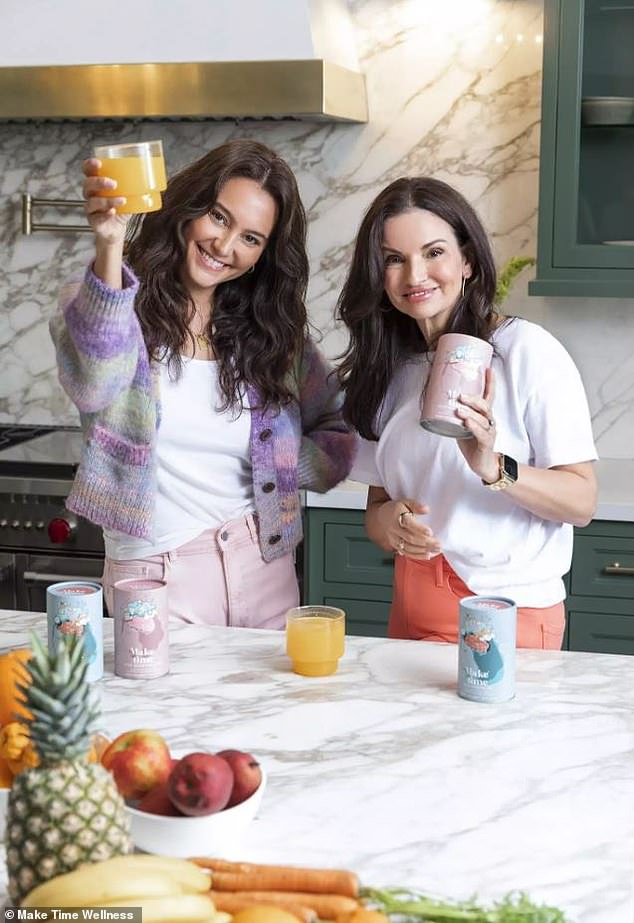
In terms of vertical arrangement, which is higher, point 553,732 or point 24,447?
point 24,447

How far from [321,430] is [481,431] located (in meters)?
0.59

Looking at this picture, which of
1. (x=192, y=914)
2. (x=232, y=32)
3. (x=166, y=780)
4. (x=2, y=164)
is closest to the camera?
(x=192, y=914)

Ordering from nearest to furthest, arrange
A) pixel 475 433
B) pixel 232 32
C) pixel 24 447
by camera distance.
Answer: pixel 475 433, pixel 232 32, pixel 24 447

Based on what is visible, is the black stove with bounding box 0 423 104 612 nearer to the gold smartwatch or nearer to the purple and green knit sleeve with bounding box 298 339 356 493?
the purple and green knit sleeve with bounding box 298 339 356 493

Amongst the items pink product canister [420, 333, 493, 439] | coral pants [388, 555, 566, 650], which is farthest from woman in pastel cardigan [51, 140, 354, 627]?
pink product canister [420, 333, 493, 439]

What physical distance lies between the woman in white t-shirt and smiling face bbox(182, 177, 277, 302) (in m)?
0.19

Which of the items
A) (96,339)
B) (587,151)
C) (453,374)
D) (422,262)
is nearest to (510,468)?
(453,374)

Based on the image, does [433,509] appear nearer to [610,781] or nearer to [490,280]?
[490,280]

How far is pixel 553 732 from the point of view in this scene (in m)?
→ 1.49

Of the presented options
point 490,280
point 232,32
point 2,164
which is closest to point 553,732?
point 490,280

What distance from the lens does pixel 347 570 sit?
9.62 ft

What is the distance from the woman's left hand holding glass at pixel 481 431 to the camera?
1.64m

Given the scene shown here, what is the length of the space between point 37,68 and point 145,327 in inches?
50.4

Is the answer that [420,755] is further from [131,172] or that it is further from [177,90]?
[177,90]
